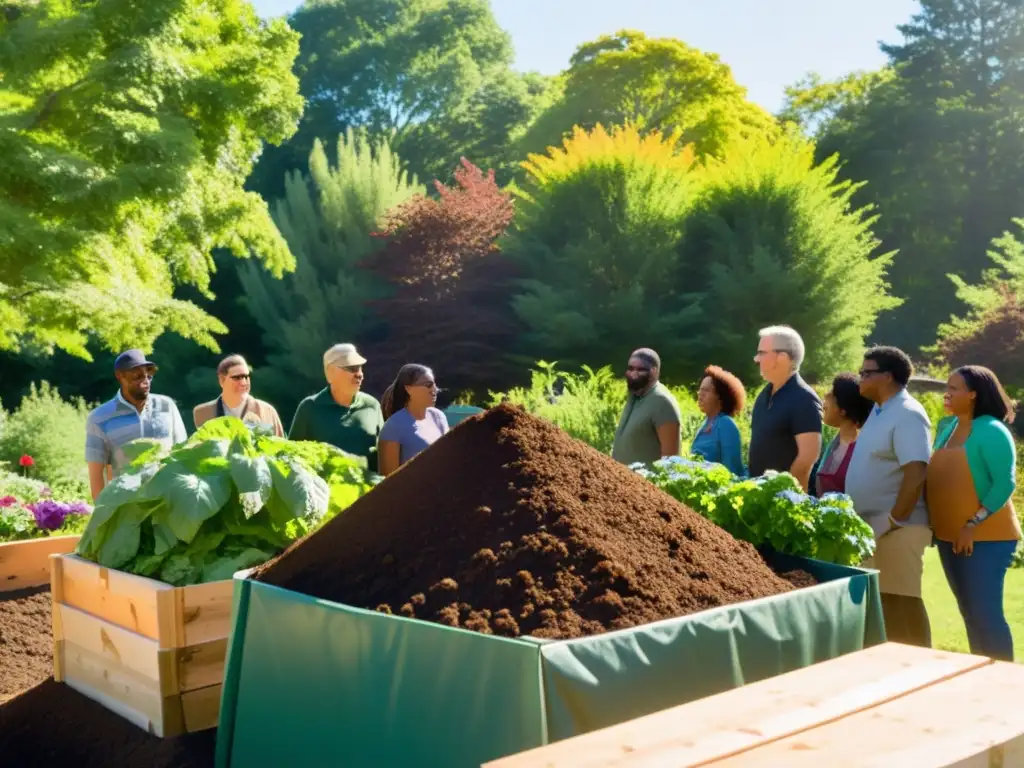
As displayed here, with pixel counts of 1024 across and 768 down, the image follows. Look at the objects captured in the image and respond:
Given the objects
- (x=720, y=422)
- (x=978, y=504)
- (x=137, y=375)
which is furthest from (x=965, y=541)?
(x=137, y=375)

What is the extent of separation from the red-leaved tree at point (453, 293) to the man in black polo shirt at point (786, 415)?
53.1 feet

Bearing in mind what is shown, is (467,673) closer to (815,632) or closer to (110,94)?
(815,632)

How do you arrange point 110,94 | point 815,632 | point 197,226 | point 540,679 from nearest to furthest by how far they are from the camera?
point 540,679
point 815,632
point 110,94
point 197,226

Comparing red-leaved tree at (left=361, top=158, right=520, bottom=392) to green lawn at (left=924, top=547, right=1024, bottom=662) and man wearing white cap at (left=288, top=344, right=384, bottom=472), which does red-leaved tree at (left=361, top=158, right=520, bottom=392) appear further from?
man wearing white cap at (left=288, top=344, right=384, bottom=472)

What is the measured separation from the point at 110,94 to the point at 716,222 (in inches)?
505

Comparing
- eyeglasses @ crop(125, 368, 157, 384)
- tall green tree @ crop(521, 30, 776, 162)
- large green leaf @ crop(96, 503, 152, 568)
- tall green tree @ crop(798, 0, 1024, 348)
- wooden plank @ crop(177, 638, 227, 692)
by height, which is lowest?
wooden plank @ crop(177, 638, 227, 692)

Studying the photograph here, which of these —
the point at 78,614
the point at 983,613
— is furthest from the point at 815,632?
the point at 78,614

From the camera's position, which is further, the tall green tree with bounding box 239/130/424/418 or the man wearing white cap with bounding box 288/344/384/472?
the tall green tree with bounding box 239/130/424/418

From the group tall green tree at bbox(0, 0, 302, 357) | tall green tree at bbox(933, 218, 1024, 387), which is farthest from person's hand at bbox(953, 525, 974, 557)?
tall green tree at bbox(933, 218, 1024, 387)

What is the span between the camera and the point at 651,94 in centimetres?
3312

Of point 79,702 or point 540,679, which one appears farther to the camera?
point 79,702

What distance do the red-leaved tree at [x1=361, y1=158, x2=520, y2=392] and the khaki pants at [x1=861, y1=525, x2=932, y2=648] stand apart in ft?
55.4

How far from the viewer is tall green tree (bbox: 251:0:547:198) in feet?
118

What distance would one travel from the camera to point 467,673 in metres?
2.31
